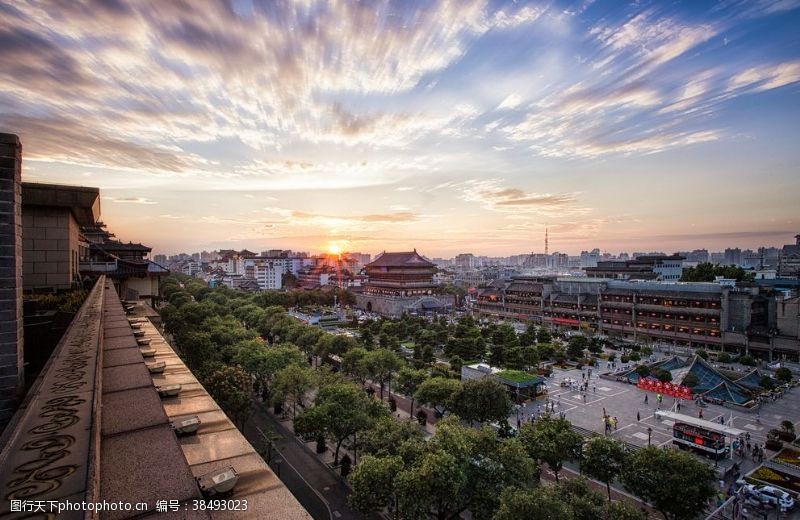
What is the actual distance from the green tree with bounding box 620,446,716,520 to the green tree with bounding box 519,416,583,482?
116 inches

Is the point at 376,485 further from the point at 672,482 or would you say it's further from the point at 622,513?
the point at 672,482

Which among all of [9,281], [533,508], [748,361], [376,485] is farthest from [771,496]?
[9,281]

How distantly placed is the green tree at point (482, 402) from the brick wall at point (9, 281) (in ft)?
76.7

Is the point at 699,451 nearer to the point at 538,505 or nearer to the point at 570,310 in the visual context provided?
the point at 538,505

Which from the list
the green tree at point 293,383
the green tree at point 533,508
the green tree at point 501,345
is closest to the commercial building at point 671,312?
the green tree at point 501,345

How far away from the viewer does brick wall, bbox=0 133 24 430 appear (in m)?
10.2

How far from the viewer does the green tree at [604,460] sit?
2042cm

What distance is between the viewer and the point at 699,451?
2748 cm

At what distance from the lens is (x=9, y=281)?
10320mm

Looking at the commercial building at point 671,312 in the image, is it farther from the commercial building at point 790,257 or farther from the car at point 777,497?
the commercial building at point 790,257

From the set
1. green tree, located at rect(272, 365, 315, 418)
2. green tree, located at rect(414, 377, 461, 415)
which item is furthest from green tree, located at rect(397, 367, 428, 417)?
green tree, located at rect(272, 365, 315, 418)

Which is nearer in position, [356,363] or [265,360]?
[265,360]

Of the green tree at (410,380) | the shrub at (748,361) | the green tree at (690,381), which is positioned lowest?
the shrub at (748,361)

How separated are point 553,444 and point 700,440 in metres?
13.6
